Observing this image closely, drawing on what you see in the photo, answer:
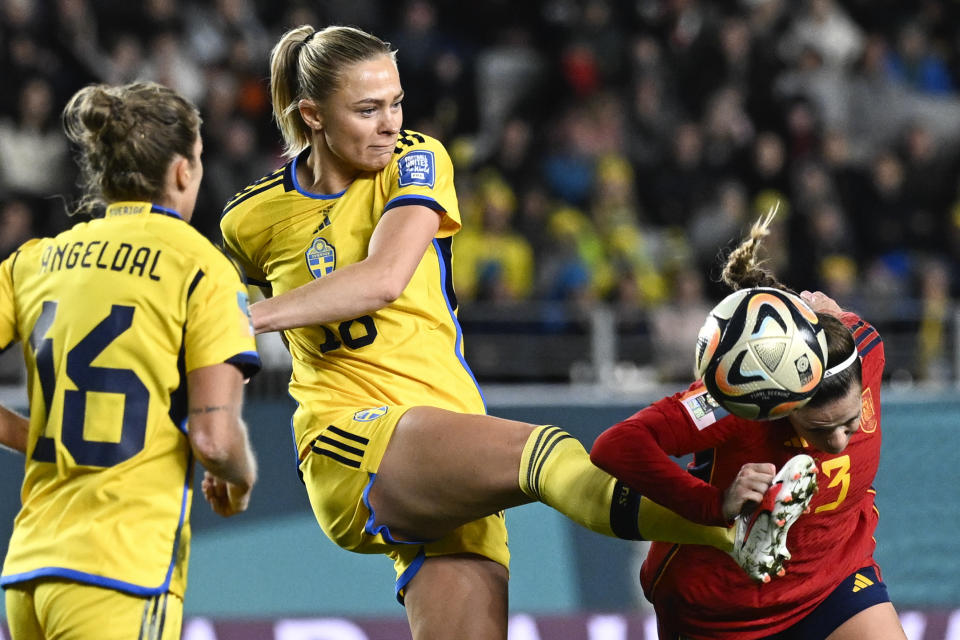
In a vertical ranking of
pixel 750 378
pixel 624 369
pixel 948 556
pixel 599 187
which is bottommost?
pixel 948 556

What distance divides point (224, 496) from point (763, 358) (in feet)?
4.60

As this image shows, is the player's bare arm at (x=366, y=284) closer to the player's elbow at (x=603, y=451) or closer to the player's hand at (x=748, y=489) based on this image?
the player's elbow at (x=603, y=451)

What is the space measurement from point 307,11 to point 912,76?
5.19 metres

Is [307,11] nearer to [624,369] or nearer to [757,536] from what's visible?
[624,369]

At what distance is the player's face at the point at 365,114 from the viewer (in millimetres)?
3752

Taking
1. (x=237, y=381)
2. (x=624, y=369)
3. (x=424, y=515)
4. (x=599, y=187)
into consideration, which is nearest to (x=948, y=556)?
(x=624, y=369)

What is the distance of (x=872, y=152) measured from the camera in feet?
36.2

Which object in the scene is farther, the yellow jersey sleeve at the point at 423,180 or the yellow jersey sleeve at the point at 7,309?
the yellow jersey sleeve at the point at 423,180

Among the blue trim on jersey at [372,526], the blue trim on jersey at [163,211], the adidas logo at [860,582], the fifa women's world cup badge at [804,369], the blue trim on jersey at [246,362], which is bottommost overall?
the adidas logo at [860,582]

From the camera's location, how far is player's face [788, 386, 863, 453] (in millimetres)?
3416

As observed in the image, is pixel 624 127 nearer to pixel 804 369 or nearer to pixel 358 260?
pixel 358 260

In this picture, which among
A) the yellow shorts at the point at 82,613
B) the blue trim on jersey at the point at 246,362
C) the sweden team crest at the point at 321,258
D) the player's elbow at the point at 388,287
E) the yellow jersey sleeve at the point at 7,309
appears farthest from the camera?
the sweden team crest at the point at 321,258

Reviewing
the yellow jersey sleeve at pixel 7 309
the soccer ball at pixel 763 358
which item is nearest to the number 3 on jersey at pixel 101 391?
the yellow jersey sleeve at pixel 7 309

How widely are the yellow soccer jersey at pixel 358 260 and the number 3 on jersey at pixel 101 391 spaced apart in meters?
0.84
